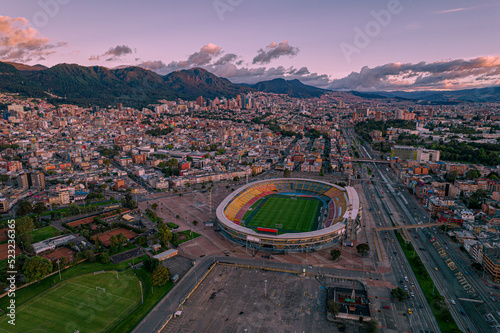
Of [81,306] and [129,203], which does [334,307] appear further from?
[129,203]

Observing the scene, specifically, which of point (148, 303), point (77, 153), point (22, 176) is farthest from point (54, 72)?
point (148, 303)

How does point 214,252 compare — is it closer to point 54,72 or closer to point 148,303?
point 148,303

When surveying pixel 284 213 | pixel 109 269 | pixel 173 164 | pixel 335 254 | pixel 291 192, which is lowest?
pixel 284 213

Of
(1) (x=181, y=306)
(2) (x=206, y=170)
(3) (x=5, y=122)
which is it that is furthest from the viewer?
(3) (x=5, y=122)

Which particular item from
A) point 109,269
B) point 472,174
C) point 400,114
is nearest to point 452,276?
point 109,269

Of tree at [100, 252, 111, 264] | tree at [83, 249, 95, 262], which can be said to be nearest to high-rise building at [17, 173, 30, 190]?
tree at [83, 249, 95, 262]

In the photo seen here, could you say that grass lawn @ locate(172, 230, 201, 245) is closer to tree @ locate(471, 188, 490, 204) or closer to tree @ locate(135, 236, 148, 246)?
tree @ locate(135, 236, 148, 246)
